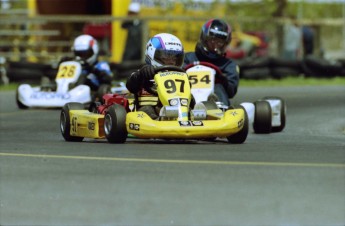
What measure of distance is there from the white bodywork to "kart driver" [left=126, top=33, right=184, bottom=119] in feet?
18.5

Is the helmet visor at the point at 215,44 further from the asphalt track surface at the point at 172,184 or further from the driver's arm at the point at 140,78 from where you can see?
the asphalt track surface at the point at 172,184

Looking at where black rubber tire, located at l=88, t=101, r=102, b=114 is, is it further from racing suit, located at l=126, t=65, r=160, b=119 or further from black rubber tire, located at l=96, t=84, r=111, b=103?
black rubber tire, located at l=96, t=84, r=111, b=103

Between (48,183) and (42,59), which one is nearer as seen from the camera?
(48,183)

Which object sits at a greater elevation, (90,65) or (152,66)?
(152,66)

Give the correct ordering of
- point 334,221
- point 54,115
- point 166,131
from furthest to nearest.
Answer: point 54,115 → point 166,131 → point 334,221

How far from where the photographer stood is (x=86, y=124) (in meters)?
9.85

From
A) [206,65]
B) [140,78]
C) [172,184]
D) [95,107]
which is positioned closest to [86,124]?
[140,78]

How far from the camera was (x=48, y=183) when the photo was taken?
275 inches

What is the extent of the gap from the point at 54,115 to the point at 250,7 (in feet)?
76.8

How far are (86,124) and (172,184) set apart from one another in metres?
3.17

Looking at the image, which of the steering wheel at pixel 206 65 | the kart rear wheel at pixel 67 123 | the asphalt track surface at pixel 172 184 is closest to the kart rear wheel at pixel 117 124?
the asphalt track surface at pixel 172 184

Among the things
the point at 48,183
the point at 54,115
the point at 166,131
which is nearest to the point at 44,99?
the point at 54,115

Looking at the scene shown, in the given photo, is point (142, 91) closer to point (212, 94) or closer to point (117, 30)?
point (212, 94)

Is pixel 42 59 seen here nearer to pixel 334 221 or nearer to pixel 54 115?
pixel 54 115
